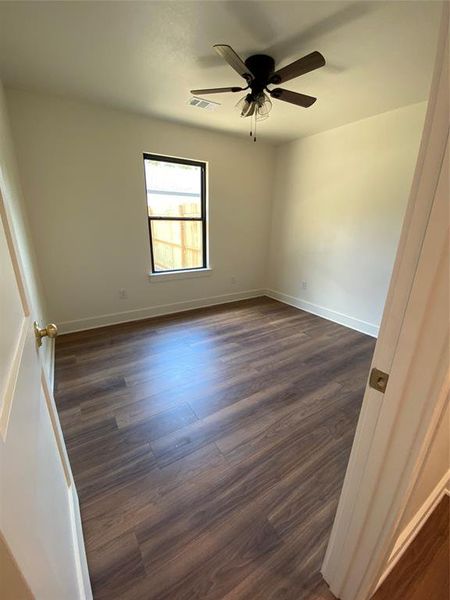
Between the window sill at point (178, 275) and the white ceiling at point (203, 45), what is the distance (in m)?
1.92

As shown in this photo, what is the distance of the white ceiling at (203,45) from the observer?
4.80 feet

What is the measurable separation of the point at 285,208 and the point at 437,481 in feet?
12.2

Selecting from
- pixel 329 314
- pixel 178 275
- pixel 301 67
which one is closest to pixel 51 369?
pixel 178 275

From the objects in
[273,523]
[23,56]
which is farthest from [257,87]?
[273,523]

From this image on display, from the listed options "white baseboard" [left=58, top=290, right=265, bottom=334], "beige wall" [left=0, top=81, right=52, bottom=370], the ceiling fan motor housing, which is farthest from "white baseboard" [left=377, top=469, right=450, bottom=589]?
"white baseboard" [left=58, top=290, right=265, bottom=334]

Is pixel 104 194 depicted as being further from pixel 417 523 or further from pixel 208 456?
pixel 417 523

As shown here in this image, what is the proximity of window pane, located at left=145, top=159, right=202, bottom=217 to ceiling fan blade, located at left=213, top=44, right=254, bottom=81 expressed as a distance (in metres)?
1.77

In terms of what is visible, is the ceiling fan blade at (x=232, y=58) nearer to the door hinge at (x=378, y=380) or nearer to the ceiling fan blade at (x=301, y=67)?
the ceiling fan blade at (x=301, y=67)

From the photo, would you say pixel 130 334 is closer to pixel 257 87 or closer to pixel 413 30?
pixel 257 87

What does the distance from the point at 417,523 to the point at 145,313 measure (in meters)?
3.23

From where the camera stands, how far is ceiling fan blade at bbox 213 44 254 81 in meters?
1.53

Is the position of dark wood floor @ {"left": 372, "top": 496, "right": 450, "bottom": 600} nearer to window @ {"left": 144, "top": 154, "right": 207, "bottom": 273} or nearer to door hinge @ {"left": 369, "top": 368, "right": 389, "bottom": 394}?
door hinge @ {"left": 369, "top": 368, "right": 389, "bottom": 394}

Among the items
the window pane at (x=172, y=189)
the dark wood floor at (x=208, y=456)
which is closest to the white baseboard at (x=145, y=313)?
the dark wood floor at (x=208, y=456)

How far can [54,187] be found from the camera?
2.71 metres
